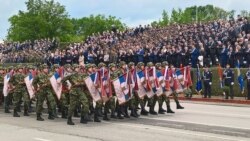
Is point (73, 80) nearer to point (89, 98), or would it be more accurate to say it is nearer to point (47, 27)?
point (89, 98)

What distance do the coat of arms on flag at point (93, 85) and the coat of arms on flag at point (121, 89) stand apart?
2.32 feet

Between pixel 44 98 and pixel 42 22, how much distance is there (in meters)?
60.1

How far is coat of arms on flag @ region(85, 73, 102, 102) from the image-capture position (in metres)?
16.4

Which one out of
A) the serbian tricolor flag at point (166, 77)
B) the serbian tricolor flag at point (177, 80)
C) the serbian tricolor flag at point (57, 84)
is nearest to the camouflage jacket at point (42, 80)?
the serbian tricolor flag at point (57, 84)

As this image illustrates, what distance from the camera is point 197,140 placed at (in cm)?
1247

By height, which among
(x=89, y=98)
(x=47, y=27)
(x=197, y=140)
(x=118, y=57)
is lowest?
(x=197, y=140)

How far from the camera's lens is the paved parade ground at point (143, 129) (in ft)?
43.1

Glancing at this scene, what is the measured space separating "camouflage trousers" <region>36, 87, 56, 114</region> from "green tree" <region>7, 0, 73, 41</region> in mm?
59971

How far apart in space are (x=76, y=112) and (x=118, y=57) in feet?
47.7

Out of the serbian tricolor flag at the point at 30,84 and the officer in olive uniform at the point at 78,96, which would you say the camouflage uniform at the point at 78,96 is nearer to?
the officer in olive uniform at the point at 78,96

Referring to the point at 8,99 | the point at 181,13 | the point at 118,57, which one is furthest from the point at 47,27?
the point at 8,99

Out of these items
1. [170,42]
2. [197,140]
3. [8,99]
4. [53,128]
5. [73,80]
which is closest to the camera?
[197,140]

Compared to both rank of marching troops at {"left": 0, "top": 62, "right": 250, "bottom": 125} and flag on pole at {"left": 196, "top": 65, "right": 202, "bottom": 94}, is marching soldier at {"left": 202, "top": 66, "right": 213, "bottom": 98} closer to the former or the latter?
flag on pole at {"left": 196, "top": 65, "right": 202, "bottom": 94}

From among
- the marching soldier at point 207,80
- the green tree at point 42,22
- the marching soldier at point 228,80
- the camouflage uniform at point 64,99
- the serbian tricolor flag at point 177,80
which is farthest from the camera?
the green tree at point 42,22
